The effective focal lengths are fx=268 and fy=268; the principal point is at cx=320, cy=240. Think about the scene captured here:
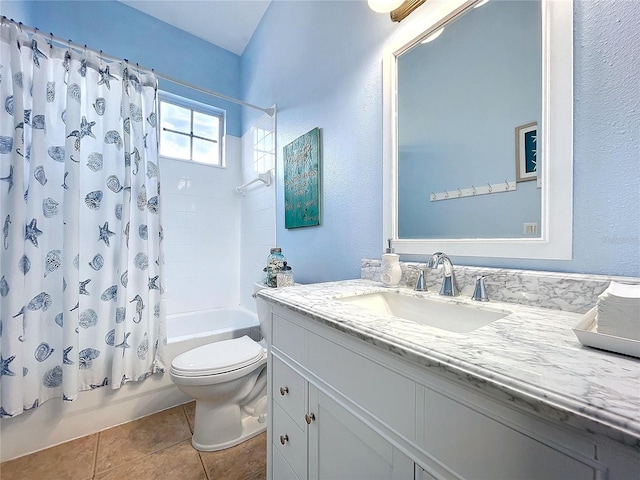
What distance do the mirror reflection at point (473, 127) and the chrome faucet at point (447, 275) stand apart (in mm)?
135

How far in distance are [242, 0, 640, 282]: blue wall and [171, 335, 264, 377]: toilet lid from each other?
51 centimetres

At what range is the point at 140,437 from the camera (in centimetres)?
142

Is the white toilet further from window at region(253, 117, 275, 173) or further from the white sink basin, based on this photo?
window at region(253, 117, 275, 173)

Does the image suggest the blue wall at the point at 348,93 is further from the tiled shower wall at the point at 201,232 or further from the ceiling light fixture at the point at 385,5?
the tiled shower wall at the point at 201,232

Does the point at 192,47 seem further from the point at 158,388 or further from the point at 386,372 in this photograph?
the point at 386,372

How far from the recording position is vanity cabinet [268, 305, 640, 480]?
34cm

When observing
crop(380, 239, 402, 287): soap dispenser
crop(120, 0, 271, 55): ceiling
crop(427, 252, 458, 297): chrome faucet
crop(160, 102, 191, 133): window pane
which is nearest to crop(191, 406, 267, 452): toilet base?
crop(380, 239, 402, 287): soap dispenser

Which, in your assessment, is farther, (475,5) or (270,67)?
(270,67)

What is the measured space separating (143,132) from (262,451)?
187cm

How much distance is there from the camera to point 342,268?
4.51ft

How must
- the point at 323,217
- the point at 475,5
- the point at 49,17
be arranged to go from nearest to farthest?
1. the point at 475,5
2. the point at 323,217
3. the point at 49,17

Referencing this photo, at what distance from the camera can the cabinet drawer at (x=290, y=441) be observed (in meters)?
0.80

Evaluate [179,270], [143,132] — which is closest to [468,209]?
[143,132]

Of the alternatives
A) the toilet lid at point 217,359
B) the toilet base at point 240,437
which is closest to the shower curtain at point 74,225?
the toilet lid at point 217,359
